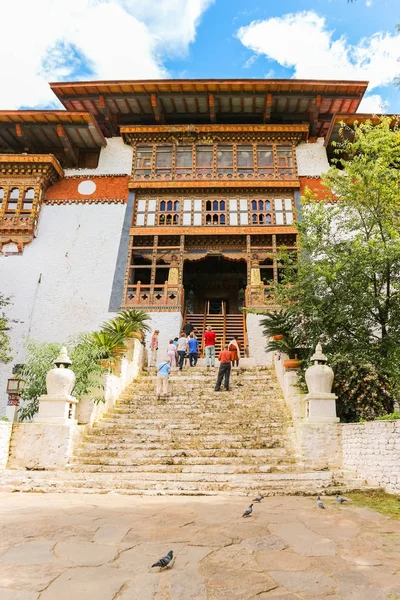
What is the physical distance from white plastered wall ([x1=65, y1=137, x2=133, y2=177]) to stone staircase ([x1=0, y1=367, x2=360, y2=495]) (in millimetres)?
11920

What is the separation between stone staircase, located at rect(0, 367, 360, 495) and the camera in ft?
19.1

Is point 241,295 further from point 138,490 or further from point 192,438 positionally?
point 138,490

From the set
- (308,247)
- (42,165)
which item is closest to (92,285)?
(42,165)

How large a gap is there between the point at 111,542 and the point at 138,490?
8.27 ft

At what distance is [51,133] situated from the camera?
1886 centimetres

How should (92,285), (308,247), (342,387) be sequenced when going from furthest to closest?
1. (92,285)
2. (308,247)
3. (342,387)

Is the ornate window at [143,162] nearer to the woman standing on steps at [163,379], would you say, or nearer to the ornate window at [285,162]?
the ornate window at [285,162]

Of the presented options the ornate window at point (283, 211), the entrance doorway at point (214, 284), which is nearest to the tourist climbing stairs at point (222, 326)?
the entrance doorway at point (214, 284)

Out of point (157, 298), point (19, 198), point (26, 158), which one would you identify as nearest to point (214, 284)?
point (157, 298)

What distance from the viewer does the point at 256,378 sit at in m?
11.0

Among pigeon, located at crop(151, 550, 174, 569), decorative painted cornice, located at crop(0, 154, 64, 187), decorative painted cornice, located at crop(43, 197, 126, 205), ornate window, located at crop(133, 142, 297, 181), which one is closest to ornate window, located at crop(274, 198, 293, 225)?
ornate window, located at crop(133, 142, 297, 181)

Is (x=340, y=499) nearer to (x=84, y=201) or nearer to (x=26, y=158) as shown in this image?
(x=84, y=201)

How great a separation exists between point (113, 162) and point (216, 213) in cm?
547

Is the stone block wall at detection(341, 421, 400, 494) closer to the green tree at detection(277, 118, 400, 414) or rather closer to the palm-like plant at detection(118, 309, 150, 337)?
the green tree at detection(277, 118, 400, 414)
